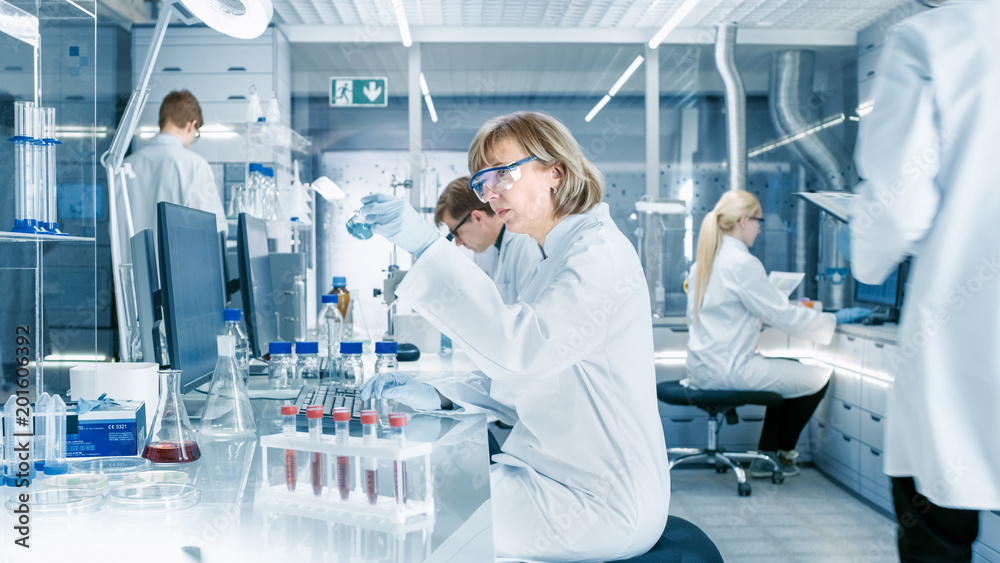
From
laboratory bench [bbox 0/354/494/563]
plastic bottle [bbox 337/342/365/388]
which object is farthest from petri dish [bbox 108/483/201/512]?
plastic bottle [bbox 337/342/365/388]

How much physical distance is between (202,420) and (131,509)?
53 centimetres

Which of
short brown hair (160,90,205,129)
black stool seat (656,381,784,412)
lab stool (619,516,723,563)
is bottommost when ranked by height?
black stool seat (656,381,784,412)

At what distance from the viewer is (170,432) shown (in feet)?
4.04

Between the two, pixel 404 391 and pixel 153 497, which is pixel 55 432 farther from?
pixel 404 391

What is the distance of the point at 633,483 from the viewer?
132 cm

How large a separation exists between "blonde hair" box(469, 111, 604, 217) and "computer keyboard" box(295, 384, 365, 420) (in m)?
0.58

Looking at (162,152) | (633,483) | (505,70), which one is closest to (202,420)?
(633,483)

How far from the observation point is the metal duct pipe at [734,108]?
16.5ft

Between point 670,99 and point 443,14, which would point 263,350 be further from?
point 670,99

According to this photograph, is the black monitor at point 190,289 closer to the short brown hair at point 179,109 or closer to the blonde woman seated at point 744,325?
the short brown hair at point 179,109

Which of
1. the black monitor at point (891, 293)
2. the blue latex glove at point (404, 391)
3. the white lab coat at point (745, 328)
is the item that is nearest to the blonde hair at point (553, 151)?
the blue latex glove at point (404, 391)

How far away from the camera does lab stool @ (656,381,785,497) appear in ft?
11.6

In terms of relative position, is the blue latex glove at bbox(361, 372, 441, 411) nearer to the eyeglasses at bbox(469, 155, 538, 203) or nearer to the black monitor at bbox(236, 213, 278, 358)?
the eyeglasses at bbox(469, 155, 538, 203)

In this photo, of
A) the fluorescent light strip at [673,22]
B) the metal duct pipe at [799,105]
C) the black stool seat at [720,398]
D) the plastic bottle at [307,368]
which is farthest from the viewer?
the metal duct pipe at [799,105]
